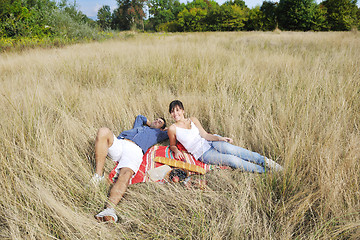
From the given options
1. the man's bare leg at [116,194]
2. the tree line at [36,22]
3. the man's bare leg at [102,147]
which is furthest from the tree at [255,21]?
the man's bare leg at [116,194]

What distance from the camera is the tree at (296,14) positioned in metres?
26.7

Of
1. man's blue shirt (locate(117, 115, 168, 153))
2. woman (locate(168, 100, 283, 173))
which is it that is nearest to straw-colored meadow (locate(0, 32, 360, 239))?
woman (locate(168, 100, 283, 173))

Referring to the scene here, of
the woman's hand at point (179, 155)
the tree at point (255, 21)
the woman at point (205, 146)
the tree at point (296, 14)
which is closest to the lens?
the woman at point (205, 146)

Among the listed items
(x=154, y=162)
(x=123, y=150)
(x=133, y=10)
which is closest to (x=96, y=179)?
(x=123, y=150)

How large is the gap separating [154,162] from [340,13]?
35.4 m

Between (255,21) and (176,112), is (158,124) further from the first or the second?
(255,21)

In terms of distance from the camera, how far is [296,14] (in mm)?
27328

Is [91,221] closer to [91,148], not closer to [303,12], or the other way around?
[91,148]

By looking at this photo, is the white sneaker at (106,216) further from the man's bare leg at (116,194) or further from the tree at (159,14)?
the tree at (159,14)

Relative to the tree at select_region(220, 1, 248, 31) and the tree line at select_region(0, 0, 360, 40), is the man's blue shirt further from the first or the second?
the tree at select_region(220, 1, 248, 31)

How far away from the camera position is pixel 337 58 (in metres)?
4.43

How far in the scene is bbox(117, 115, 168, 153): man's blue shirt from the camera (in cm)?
252

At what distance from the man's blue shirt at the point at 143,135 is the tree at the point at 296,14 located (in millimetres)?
33325

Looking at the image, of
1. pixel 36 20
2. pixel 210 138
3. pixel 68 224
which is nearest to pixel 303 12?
pixel 36 20
